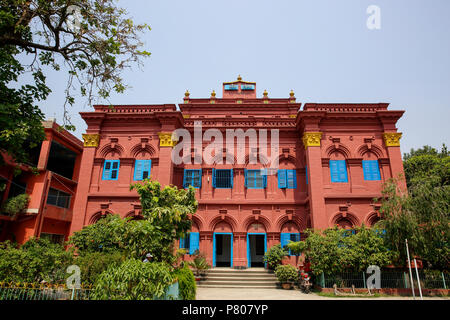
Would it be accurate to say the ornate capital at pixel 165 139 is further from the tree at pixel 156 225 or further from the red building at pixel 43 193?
the tree at pixel 156 225

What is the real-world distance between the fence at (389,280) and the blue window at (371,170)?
5.97 meters

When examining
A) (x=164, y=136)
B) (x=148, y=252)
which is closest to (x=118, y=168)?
(x=164, y=136)

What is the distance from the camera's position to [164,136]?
17625 mm

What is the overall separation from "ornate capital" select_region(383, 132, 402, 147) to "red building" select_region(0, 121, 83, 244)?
808 inches

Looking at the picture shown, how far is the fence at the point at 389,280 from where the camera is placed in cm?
1245

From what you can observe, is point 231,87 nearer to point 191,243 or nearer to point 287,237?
point 287,237

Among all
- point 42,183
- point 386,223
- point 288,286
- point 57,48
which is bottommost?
point 288,286

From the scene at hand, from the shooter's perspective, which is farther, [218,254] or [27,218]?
[218,254]

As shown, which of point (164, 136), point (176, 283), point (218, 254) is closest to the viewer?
point (176, 283)

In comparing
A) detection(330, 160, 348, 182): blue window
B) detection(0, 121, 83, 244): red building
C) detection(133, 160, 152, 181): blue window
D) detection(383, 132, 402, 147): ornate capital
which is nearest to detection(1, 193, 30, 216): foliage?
detection(0, 121, 83, 244): red building

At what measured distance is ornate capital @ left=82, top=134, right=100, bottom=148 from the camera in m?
17.9

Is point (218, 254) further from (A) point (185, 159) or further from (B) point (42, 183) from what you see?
(B) point (42, 183)

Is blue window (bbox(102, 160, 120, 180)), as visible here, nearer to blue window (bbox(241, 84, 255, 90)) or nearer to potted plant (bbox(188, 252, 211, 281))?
potted plant (bbox(188, 252, 211, 281))

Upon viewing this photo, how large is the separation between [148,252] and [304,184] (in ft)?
40.5
